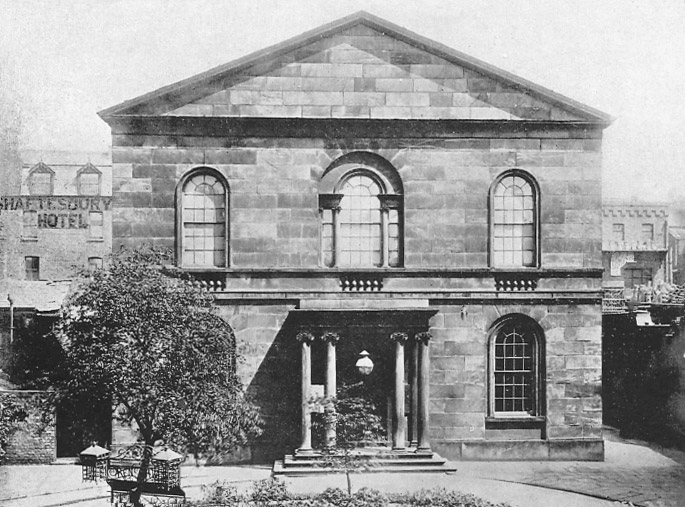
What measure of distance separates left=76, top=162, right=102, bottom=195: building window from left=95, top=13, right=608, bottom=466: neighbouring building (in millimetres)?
27415

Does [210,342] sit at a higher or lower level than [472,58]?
lower

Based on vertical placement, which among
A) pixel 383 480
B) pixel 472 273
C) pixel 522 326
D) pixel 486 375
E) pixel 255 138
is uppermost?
pixel 255 138

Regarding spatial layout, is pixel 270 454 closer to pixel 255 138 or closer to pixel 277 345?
pixel 277 345

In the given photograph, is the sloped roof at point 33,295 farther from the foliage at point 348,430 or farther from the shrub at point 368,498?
the shrub at point 368,498

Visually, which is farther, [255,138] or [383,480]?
[255,138]

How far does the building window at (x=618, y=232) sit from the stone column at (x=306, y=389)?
4115 centimetres

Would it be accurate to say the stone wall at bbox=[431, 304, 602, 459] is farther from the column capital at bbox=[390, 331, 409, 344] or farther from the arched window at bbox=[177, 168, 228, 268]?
the arched window at bbox=[177, 168, 228, 268]

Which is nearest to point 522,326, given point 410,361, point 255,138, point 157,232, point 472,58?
point 410,361

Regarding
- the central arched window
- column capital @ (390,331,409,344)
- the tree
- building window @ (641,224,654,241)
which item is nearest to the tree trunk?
the tree

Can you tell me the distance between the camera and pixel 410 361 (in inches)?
786

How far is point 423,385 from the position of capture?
19.6 m

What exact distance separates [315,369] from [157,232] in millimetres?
5917

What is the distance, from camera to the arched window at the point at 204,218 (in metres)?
20.4

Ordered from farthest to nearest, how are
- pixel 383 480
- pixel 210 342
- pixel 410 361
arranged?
pixel 410 361, pixel 383 480, pixel 210 342
